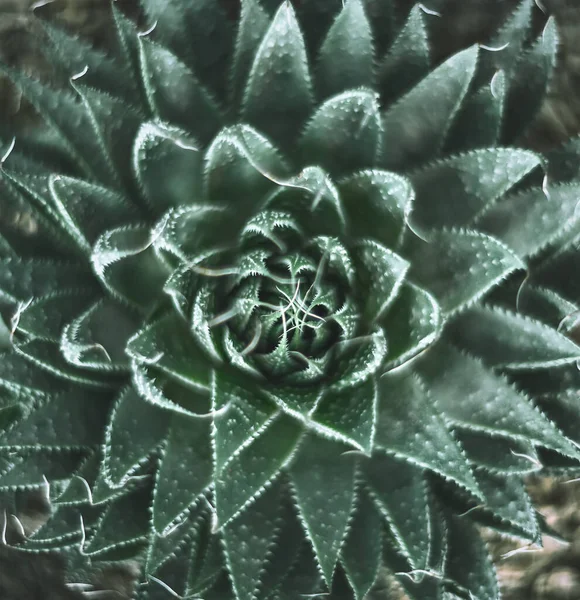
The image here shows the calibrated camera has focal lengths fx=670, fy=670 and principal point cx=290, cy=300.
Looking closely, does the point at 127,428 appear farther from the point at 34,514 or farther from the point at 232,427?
the point at 34,514

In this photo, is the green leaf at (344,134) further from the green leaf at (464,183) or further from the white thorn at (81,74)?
the white thorn at (81,74)

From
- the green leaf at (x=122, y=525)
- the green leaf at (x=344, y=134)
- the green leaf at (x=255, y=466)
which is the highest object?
the green leaf at (x=344, y=134)

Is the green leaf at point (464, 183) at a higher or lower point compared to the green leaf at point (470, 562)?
higher

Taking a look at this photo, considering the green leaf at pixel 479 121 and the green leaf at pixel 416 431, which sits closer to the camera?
the green leaf at pixel 416 431

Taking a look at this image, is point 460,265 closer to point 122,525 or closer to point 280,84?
point 280,84

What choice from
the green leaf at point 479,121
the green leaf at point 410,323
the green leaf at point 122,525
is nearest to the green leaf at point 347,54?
Result: the green leaf at point 479,121
